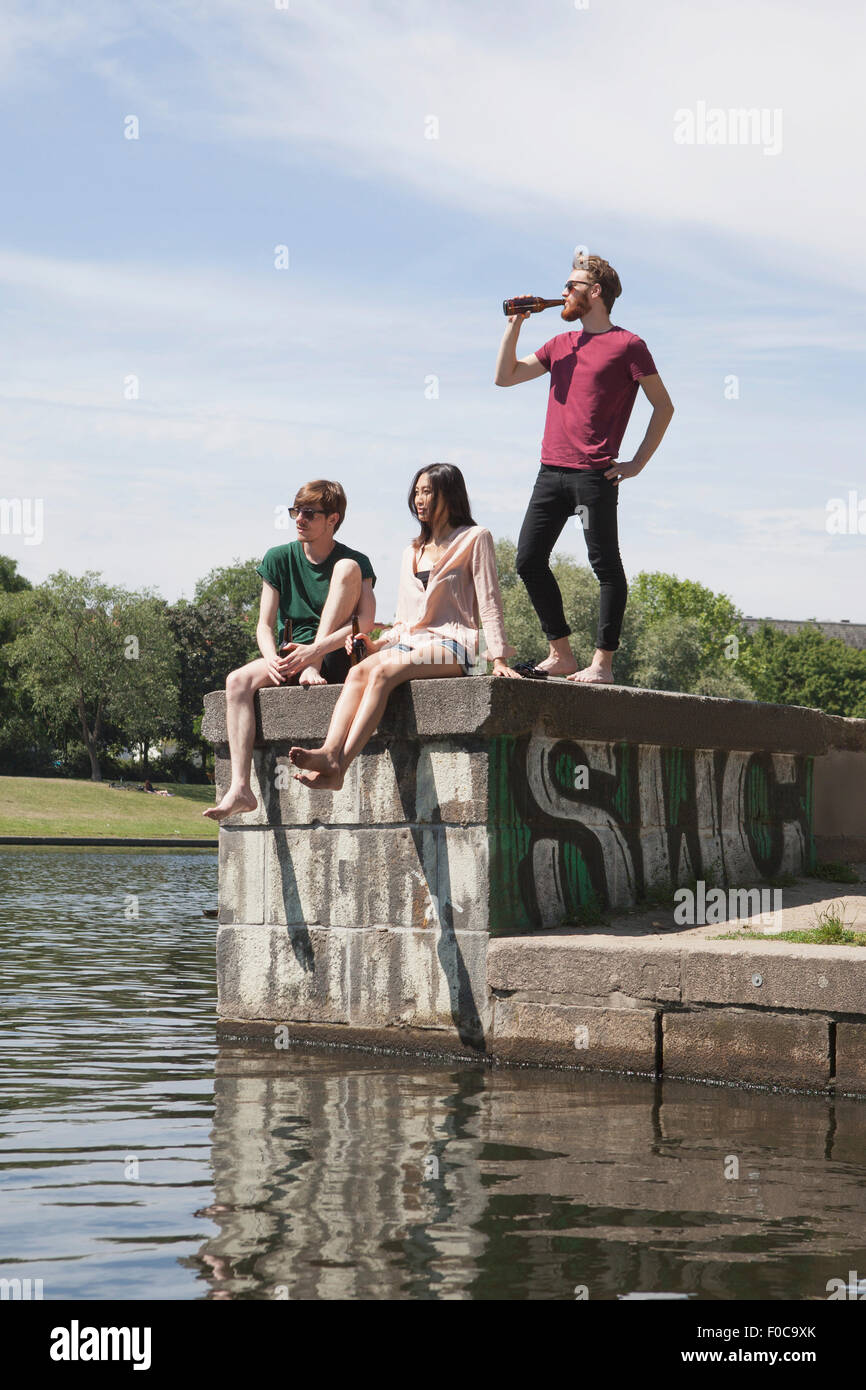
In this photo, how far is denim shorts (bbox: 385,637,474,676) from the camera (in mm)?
7617

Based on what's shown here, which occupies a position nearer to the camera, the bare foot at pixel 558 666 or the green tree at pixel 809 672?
the bare foot at pixel 558 666

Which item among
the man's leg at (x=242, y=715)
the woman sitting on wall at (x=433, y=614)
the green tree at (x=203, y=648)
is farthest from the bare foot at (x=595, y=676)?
the green tree at (x=203, y=648)

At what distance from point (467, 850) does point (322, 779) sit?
2.63 feet

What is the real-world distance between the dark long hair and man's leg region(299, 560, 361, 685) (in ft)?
1.29

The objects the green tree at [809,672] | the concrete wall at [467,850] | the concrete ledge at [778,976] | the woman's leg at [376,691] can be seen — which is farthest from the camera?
the green tree at [809,672]

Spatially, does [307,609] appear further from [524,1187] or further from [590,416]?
[524,1187]

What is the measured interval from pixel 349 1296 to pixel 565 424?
17.9 ft

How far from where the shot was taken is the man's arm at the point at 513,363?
8289 millimetres

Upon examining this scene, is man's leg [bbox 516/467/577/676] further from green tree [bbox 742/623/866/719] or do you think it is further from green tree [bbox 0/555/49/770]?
green tree [bbox 742/623/866/719]

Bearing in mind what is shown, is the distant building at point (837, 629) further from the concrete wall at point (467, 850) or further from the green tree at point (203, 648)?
the concrete wall at point (467, 850)

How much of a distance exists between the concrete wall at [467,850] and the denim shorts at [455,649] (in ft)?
0.73

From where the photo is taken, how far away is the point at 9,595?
7875cm

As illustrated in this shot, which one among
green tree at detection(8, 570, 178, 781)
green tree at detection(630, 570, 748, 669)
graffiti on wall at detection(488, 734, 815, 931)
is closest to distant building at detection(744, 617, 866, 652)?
green tree at detection(630, 570, 748, 669)

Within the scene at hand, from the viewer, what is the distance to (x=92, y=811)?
2108 inches
